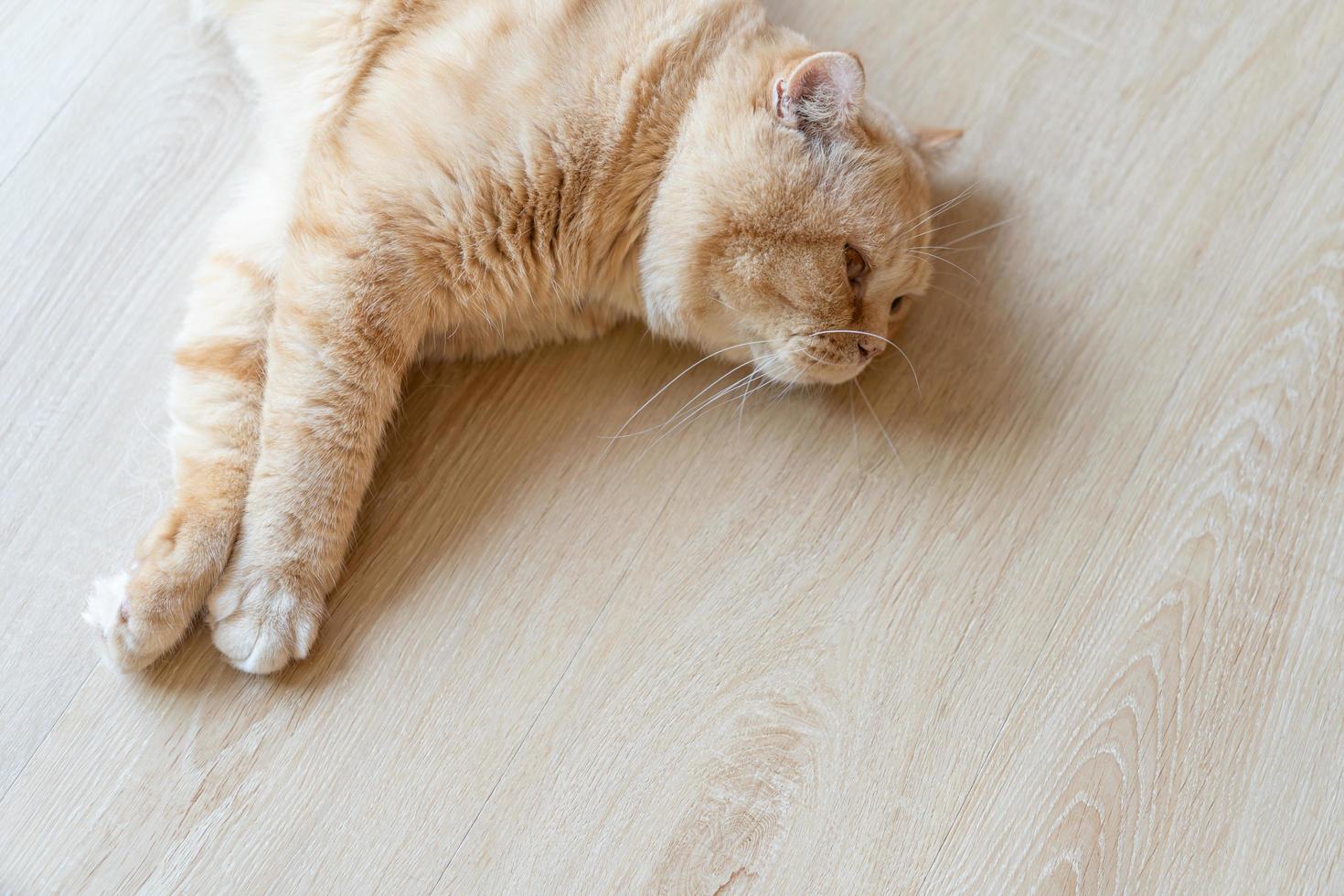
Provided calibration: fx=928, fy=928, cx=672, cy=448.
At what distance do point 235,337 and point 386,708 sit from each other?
62 centimetres

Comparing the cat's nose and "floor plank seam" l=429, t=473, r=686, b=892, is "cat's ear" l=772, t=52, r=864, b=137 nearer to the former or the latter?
the cat's nose

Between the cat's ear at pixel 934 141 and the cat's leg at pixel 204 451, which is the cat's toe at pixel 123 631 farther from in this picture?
the cat's ear at pixel 934 141

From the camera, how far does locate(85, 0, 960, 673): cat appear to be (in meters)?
1.35

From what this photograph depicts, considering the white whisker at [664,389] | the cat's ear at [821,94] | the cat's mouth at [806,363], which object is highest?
the cat's ear at [821,94]

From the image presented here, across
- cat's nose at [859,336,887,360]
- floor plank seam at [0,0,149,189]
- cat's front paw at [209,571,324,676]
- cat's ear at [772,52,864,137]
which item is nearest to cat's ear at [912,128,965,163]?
cat's ear at [772,52,864,137]

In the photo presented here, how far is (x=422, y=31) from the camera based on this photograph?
1.42m

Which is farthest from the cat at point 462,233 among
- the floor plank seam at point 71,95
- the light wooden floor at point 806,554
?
the floor plank seam at point 71,95

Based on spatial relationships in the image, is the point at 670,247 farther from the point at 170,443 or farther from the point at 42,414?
the point at 42,414

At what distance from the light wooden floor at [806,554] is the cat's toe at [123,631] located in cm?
5

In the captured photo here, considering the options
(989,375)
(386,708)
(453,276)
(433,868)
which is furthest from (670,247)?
(433,868)

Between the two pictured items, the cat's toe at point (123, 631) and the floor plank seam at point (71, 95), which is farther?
the floor plank seam at point (71, 95)

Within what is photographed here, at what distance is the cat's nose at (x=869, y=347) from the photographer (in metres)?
1.47

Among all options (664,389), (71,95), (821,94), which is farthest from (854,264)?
(71,95)

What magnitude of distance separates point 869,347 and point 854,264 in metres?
0.13
